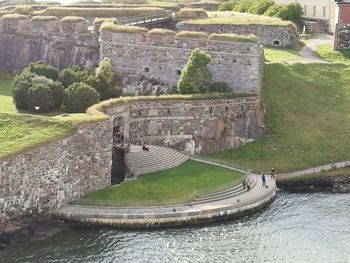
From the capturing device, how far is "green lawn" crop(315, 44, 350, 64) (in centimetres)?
6525

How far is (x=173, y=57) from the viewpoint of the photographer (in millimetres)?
57625

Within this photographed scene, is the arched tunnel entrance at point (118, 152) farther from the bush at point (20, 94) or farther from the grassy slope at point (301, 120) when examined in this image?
the bush at point (20, 94)

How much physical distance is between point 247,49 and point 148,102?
31.9ft

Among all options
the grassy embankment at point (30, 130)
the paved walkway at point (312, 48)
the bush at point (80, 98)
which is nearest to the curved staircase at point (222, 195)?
the grassy embankment at point (30, 130)

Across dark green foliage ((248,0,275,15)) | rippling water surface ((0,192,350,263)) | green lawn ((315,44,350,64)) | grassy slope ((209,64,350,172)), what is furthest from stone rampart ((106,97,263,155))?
dark green foliage ((248,0,275,15))

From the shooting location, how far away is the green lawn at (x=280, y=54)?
6368 centimetres

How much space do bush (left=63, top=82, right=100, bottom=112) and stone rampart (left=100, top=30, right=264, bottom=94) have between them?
8.31 meters

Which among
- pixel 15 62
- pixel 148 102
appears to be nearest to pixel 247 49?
pixel 148 102

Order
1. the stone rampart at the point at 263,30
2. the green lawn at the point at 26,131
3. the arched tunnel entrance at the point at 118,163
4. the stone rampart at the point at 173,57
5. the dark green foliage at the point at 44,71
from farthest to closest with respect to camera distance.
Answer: the stone rampart at the point at 263,30 < the dark green foliage at the point at 44,71 < the stone rampart at the point at 173,57 < the arched tunnel entrance at the point at 118,163 < the green lawn at the point at 26,131

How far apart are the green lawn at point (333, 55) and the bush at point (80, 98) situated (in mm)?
24721

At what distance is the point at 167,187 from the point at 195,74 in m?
12.7

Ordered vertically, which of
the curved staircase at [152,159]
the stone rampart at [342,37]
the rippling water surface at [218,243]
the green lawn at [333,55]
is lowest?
the rippling water surface at [218,243]

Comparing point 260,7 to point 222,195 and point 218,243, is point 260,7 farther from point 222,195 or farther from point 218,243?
point 218,243

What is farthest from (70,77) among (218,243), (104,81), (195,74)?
(218,243)
